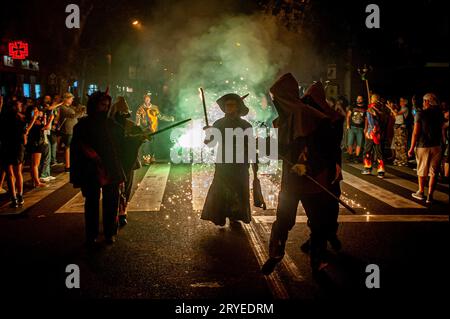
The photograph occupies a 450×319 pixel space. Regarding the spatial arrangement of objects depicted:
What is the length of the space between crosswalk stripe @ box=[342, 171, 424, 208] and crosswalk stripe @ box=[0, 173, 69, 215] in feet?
19.9

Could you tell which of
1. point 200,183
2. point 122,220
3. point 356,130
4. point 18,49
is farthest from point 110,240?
point 18,49

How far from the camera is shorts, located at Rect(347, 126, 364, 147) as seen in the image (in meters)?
12.6

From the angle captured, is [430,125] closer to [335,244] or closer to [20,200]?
[335,244]

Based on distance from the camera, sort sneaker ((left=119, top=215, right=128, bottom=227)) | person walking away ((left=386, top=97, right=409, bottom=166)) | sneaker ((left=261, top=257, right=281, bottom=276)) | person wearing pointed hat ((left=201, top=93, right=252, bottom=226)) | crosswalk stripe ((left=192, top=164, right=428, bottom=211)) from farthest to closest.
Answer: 1. person walking away ((left=386, top=97, right=409, bottom=166))
2. crosswalk stripe ((left=192, top=164, right=428, bottom=211))
3. sneaker ((left=119, top=215, right=128, bottom=227))
4. person wearing pointed hat ((left=201, top=93, right=252, bottom=226))
5. sneaker ((left=261, top=257, right=281, bottom=276))

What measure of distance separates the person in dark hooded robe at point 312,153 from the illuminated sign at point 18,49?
18.7m

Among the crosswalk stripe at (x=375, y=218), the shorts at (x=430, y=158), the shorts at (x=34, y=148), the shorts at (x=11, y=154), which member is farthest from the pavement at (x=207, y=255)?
the shorts at (x=34, y=148)

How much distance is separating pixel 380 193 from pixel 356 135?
4675 mm

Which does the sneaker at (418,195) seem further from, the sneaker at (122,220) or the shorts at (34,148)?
the shorts at (34,148)

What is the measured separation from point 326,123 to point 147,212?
368 cm

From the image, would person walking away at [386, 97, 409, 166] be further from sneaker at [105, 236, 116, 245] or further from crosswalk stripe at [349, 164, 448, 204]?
sneaker at [105, 236, 116, 245]

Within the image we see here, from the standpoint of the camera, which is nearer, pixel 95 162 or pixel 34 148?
pixel 95 162

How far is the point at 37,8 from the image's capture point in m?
18.8

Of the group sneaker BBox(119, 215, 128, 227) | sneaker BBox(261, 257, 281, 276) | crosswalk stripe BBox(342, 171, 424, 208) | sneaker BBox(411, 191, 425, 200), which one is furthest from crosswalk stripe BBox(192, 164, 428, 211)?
sneaker BBox(261, 257, 281, 276)

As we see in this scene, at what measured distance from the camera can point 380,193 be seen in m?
8.37
